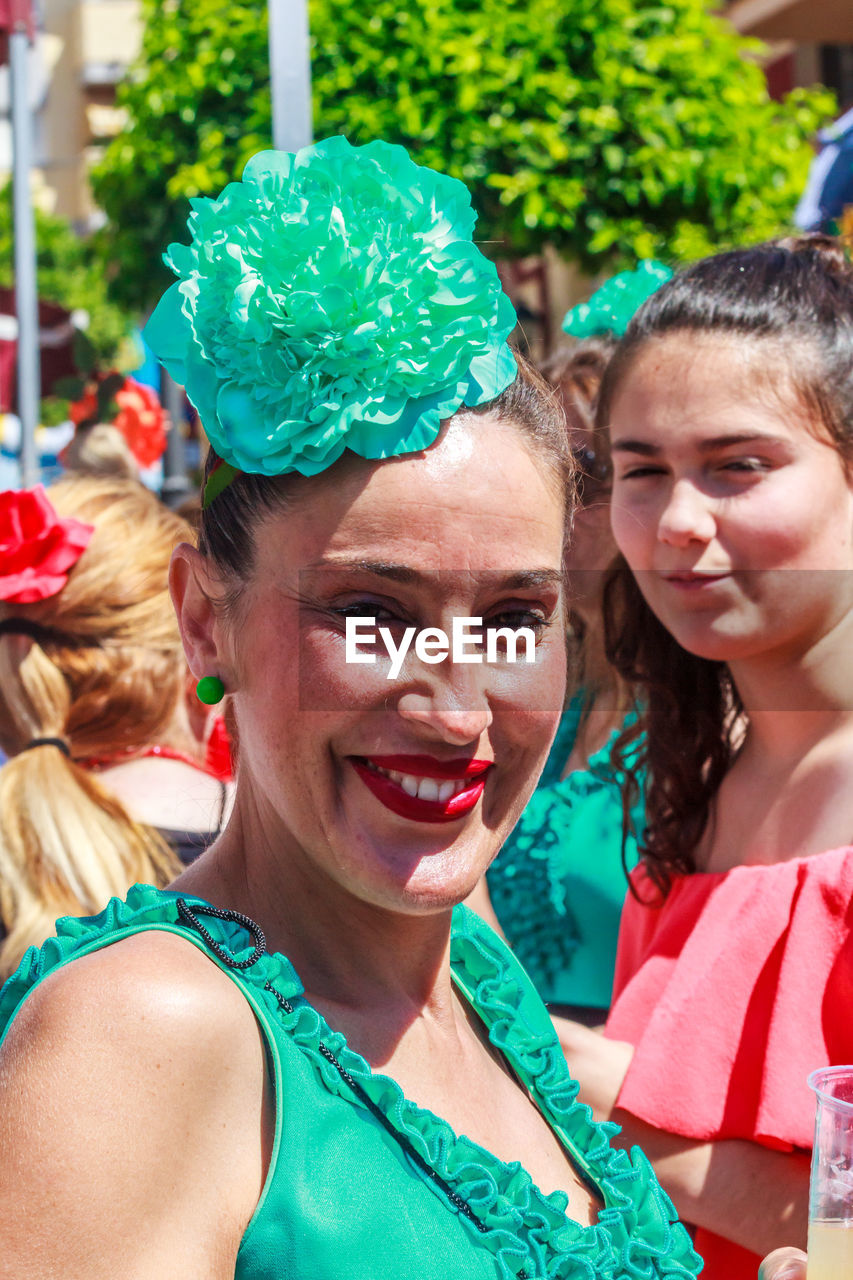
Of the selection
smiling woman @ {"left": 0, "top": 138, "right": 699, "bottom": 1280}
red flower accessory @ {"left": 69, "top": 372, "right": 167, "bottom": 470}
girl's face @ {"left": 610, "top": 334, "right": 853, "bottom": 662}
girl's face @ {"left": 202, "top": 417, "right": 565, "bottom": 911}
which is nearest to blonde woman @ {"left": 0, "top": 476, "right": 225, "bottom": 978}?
girl's face @ {"left": 610, "top": 334, "right": 853, "bottom": 662}

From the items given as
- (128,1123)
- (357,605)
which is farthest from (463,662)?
(128,1123)

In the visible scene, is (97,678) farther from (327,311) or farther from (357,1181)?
(357,1181)

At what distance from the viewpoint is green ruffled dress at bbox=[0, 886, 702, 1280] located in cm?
120

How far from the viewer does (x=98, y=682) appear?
322cm

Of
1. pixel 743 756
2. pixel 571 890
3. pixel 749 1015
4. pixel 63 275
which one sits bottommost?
pixel 63 275

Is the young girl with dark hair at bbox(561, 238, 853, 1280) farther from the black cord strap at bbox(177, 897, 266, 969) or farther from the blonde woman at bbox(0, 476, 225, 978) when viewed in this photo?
the blonde woman at bbox(0, 476, 225, 978)

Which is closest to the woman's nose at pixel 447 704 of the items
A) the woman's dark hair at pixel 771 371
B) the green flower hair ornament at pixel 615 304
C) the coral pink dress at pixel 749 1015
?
the coral pink dress at pixel 749 1015

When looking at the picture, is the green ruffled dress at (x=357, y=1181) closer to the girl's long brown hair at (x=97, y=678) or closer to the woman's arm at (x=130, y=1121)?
the woman's arm at (x=130, y=1121)

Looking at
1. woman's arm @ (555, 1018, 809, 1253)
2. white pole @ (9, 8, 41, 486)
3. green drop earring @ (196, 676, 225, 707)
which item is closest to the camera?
green drop earring @ (196, 676, 225, 707)

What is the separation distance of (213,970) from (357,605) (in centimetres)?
38

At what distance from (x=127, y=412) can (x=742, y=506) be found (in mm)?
5779

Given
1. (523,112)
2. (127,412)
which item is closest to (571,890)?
(523,112)

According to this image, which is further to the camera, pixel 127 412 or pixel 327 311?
pixel 127 412

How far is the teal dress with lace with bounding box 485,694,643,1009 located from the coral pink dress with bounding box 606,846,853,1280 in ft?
1.93
